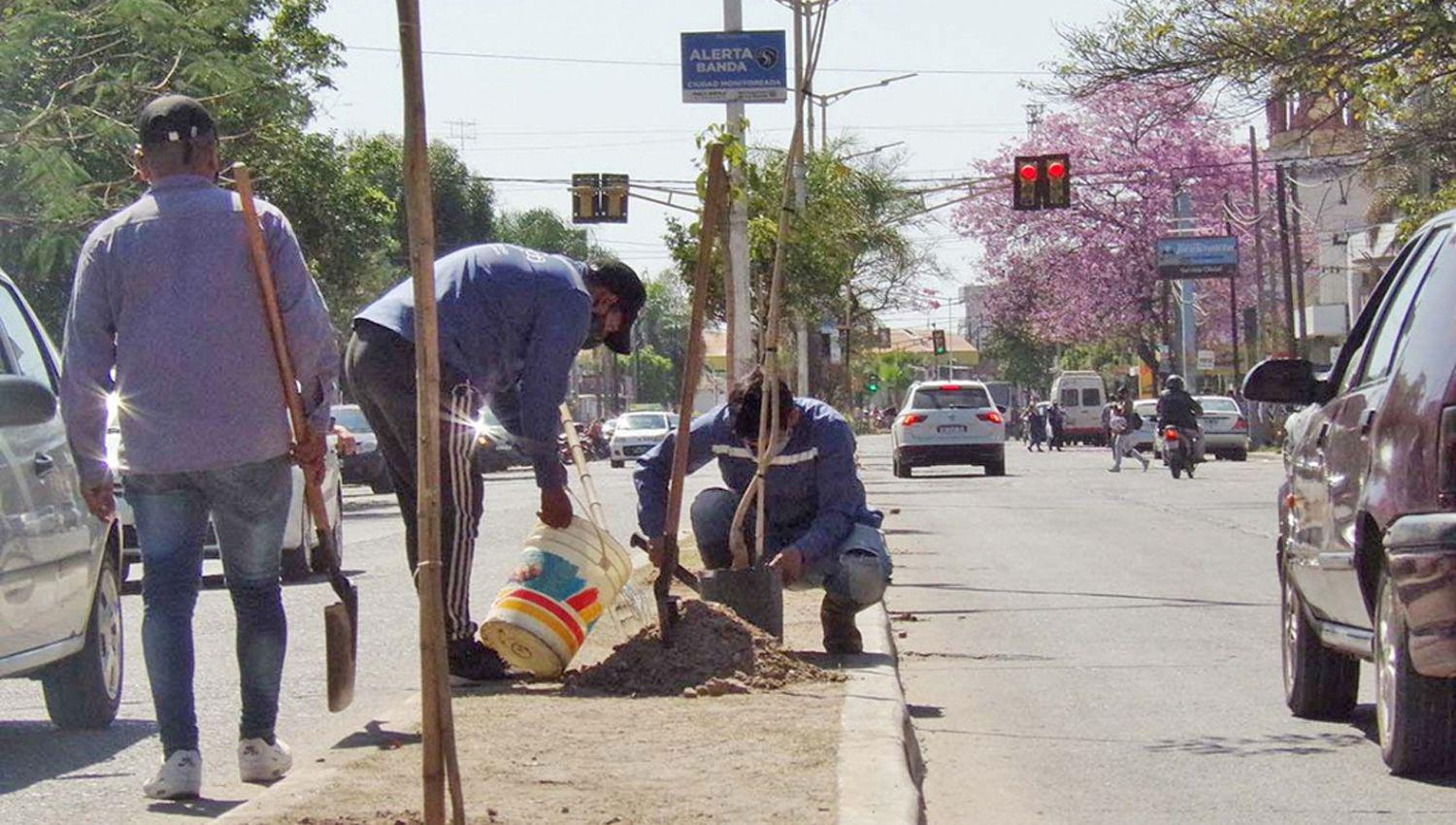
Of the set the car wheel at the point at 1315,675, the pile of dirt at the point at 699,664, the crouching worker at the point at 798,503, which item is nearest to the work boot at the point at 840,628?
the crouching worker at the point at 798,503

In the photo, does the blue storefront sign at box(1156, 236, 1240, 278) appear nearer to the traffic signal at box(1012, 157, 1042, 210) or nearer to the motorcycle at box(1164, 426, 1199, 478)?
the motorcycle at box(1164, 426, 1199, 478)

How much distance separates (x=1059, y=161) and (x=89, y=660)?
2559 centimetres

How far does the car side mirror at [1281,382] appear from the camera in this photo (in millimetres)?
7312

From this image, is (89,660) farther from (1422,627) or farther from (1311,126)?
(1311,126)

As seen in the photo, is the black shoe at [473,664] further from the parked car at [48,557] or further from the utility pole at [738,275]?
the utility pole at [738,275]

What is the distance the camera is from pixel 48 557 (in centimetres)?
695

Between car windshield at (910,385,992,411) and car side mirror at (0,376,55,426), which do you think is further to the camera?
car windshield at (910,385,992,411)

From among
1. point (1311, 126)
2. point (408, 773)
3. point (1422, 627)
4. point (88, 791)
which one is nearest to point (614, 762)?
point (408, 773)

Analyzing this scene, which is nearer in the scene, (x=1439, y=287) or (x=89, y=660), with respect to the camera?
(x=1439, y=287)

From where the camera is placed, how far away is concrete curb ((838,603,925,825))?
523 centimetres

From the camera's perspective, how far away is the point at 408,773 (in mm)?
5715

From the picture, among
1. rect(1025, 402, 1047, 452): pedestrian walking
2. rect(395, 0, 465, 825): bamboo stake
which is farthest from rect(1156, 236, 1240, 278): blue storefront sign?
rect(395, 0, 465, 825): bamboo stake

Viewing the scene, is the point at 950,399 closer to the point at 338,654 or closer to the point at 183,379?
the point at 338,654

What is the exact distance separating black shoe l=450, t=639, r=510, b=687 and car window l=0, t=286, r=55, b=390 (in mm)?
1665
